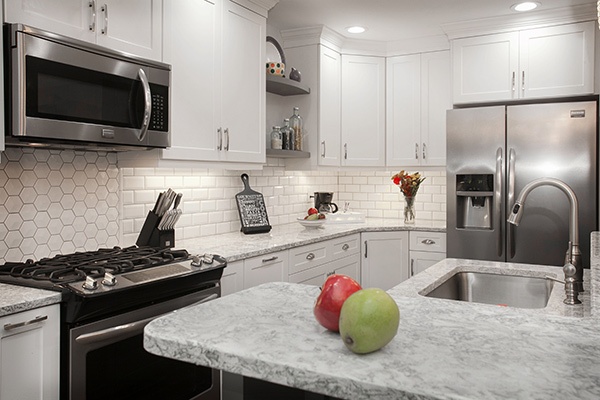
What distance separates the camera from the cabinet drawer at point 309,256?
3.36m

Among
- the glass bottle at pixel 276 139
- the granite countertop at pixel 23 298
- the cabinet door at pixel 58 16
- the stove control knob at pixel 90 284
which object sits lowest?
the granite countertop at pixel 23 298

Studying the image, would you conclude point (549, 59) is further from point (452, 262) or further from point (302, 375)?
point (302, 375)

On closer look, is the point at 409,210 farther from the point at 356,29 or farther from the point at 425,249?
the point at 356,29

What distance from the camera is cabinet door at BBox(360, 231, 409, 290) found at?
440 cm

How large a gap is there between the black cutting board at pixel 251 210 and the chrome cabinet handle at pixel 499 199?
1673 millimetres

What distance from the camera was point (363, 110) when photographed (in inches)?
186

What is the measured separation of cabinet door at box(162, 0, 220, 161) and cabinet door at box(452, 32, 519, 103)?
2.13m

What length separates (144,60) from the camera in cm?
250

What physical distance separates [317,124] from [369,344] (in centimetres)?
354

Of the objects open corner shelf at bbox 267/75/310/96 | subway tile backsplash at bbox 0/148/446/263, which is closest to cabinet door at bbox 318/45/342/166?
open corner shelf at bbox 267/75/310/96

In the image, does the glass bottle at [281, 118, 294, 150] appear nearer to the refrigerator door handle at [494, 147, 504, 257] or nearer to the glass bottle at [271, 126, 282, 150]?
the glass bottle at [271, 126, 282, 150]

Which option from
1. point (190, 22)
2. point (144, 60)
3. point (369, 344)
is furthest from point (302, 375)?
point (190, 22)

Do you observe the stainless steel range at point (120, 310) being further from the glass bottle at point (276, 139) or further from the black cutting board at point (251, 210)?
the glass bottle at point (276, 139)

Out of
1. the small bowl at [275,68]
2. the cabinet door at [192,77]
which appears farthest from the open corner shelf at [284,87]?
the cabinet door at [192,77]
